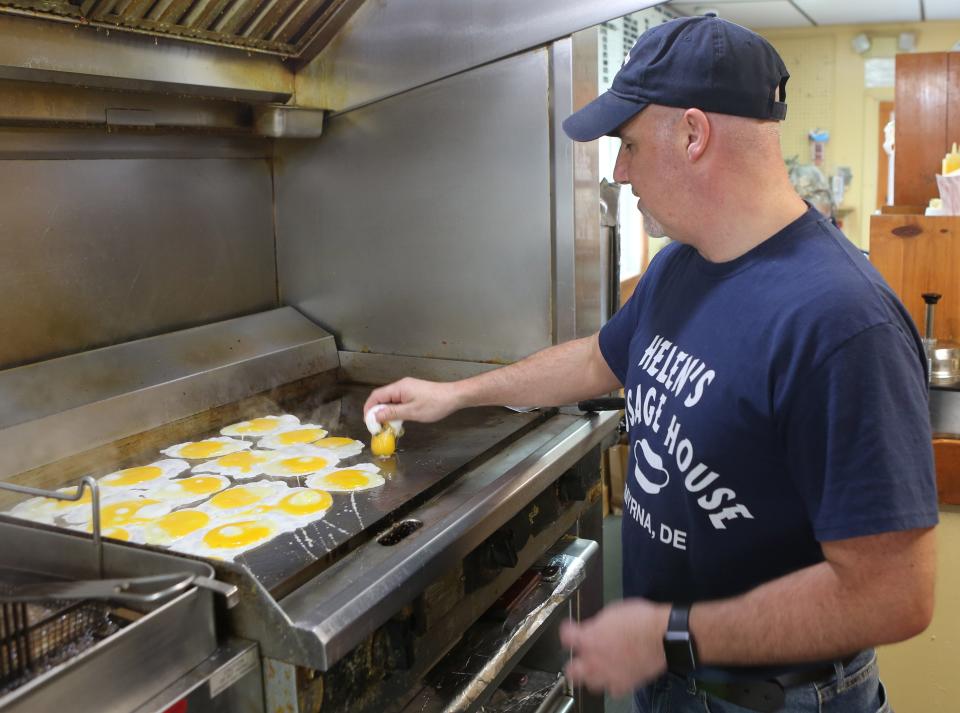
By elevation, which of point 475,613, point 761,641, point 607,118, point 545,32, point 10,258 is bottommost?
point 475,613

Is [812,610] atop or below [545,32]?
below

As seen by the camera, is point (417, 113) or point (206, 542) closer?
point (206, 542)

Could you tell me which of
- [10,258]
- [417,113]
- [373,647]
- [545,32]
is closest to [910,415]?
[373,647]

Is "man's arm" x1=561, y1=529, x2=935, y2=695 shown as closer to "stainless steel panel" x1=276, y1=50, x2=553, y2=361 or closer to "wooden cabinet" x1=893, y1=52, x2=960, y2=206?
"stainless steel panel" x1=276, y1=50, x2=553, y2=361

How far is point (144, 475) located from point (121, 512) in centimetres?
22

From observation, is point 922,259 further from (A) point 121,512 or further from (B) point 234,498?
(A) point 121,512

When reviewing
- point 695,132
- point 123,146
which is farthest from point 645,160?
point 123,146

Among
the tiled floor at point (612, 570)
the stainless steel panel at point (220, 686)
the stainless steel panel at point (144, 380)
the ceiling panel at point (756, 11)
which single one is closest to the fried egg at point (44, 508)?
the stainless steel panel at point (144, 380)

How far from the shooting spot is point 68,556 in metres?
1.41

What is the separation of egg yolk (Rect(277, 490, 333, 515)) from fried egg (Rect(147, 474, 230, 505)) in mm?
182

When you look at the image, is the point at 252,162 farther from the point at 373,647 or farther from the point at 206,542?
the point at 373,647

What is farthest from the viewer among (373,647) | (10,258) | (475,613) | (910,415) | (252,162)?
(252,162)

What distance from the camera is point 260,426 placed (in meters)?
2.34

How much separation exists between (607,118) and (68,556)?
1.13 m
